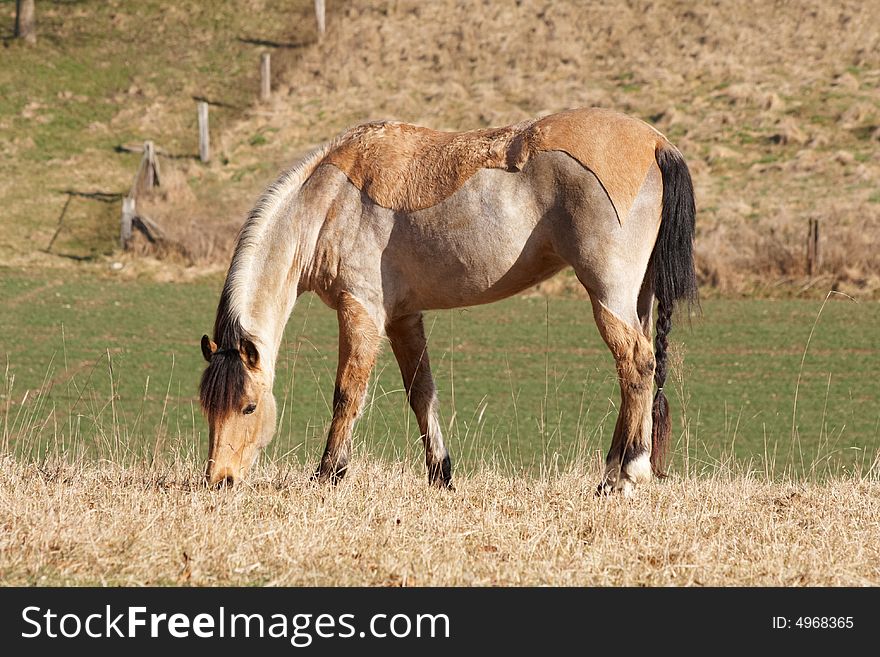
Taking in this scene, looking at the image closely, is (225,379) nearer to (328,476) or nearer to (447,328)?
(328,476)

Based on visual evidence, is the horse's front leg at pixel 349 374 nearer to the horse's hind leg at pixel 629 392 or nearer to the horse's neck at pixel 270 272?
the horse's neck at pixel 270 272

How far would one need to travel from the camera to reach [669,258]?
6.96 metres

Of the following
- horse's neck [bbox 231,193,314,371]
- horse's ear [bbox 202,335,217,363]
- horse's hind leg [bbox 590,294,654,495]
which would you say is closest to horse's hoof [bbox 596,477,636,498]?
horse's hind leg [bbox 590,294,654,495]

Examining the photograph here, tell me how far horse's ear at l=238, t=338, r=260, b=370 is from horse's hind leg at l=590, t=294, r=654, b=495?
82.7 inches

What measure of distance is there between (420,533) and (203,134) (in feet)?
94.4

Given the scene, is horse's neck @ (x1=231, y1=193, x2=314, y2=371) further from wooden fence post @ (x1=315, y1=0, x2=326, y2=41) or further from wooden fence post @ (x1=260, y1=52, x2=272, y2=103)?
wooden fence post @ (x1=315, y1=0, x2=326, y2=41)

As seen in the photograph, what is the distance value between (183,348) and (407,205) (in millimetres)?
10342

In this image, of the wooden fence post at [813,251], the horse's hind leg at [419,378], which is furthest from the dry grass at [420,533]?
the wooden fence post at [813,251]

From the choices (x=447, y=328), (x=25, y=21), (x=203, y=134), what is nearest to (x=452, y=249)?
(x=447, y=328)

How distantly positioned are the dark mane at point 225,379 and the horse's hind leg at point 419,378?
1173mm

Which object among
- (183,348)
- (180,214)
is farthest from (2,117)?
(183,348)

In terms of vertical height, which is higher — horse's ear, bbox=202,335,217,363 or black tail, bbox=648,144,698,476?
black tail, bbox=648,144,698,476

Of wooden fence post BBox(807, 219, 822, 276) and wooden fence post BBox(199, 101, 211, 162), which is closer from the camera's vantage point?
wooden fence post BBox(807, 219, 822, 276)

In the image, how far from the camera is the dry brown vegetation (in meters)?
24.1
